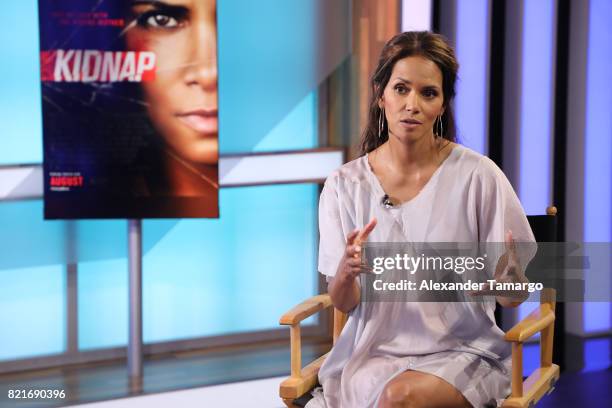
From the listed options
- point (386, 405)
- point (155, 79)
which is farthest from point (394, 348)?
point (155, 79)

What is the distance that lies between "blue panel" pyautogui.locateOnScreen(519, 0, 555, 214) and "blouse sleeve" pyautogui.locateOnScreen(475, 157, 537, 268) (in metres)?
2.14

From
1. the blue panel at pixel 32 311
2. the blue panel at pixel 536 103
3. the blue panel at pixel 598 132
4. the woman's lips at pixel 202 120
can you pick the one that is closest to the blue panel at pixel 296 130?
the woman's lips at pixel 202 120

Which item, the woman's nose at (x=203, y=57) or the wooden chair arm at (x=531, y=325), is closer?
the wooden chair arm at (x=531, y=325)

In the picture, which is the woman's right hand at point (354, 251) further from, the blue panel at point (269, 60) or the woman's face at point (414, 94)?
the blue panel at point (269, 60)

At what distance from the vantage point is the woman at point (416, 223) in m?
2.59

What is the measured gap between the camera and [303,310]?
113 inches

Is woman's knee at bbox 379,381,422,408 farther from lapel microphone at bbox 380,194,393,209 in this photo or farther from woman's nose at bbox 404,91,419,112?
woman's nose at bbox 404,91,419,112

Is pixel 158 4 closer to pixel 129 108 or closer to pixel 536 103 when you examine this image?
pixel 129 108

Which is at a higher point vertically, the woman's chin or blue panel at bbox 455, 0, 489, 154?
blue panel at bbox 455, 0, 489, 154

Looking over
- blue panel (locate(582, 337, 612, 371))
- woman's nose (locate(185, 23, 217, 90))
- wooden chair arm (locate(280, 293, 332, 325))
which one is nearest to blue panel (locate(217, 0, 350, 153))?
woman's nose (locate(185, 23, 217, 90))

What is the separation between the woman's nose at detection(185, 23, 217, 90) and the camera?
4.21 metres

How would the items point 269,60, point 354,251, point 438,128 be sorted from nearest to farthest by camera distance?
point 354,251 → point 438,128 → point 269,60

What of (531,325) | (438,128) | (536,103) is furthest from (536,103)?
(531,325)

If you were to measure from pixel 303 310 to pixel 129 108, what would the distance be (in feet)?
5.39
